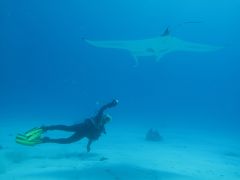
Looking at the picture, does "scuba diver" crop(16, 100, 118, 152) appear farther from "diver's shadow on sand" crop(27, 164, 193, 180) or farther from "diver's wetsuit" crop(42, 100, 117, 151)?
"diver's shadow on sand" crop(27, 164, 193, 180)

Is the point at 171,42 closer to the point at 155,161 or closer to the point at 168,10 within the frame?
the point at 155,161

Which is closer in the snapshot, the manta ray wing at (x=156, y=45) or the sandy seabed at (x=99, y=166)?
the sandy seabed at (x=99, y=166)

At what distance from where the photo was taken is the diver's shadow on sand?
8289 millimetres

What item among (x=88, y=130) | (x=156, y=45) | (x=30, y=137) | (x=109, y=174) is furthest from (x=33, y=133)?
(x=156, y=45)

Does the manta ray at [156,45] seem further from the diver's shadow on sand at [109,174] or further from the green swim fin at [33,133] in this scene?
the diver's shadow on sand at [109,174]

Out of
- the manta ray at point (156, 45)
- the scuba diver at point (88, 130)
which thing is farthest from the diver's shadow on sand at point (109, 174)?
the manta ray at point (156, 45)

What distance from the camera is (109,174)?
8516 mm

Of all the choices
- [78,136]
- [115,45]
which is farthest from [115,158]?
[115,45]

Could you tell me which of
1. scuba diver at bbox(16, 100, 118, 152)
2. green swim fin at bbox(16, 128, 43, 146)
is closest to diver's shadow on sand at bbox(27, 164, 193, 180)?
scuba diver at bbox(16, 100, 118, 152)

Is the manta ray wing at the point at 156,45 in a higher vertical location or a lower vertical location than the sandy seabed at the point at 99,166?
higher

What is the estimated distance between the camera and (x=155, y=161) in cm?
1089

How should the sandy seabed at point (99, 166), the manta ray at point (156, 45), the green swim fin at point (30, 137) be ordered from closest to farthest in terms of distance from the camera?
the green swim fin at point (30, 137) < the sandy seabed at point (99, 166) < the manta ray at point (156, 45)

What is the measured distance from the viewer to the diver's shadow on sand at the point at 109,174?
8.29 metres

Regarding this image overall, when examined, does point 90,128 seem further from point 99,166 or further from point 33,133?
point 99,166
